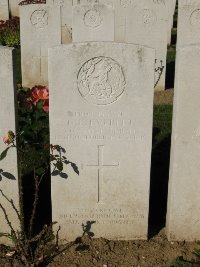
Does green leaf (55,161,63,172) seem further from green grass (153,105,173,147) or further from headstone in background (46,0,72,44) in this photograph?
headstone in background (46,0,72,44)

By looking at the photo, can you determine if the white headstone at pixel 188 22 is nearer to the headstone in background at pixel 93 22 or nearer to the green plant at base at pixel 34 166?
the headstone in background at pixel 93 22

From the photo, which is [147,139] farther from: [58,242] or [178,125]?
[58,242]

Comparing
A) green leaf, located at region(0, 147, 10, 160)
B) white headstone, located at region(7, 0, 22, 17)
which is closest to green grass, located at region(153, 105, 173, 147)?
green leaf, located at region(0, 147, 10, 160)

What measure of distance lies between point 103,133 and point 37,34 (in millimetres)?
5290

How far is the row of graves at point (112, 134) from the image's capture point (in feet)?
12.3

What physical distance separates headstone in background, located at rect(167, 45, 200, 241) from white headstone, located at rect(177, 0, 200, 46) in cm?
456

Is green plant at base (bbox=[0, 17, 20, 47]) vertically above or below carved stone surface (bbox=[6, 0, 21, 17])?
below

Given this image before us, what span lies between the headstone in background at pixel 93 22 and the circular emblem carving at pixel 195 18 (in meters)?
1.36

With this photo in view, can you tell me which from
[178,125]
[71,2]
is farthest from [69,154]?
[71,2]

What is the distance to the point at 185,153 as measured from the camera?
3982 millimetres

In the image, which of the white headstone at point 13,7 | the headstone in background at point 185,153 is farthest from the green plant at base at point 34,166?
the white headstone at point 13,7

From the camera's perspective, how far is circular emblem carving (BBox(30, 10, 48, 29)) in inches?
340

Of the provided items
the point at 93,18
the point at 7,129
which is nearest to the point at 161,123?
the point at 93,18

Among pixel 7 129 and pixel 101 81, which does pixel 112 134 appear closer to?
pixel 101 81
